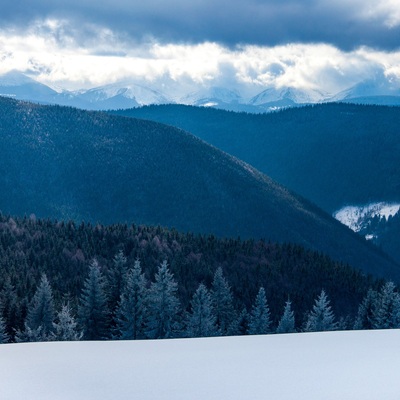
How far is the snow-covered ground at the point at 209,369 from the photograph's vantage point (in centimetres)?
1508

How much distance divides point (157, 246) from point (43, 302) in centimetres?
6264

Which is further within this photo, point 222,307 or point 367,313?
point 222,307

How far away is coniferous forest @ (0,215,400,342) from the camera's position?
61.0m

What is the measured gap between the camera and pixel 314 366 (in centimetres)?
1783

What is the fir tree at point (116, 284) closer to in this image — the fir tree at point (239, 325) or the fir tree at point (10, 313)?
the fir tree at point (10, 313)

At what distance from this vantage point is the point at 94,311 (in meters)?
63.5

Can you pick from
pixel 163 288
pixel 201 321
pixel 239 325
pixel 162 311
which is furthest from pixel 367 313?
pixel 162 311

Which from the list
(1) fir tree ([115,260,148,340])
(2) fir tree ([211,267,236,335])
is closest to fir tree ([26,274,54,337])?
(1) fir tree ([115,260,148,340])

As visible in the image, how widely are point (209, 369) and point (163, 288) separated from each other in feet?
144

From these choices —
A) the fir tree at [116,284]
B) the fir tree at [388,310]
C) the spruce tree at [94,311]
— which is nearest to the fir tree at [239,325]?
the fir tree at [116,284]

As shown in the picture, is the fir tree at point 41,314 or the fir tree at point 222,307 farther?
the fir tree at point 222,307

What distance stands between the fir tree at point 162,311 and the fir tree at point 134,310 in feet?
2.68

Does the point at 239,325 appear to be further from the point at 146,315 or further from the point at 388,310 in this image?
the point at 388,310

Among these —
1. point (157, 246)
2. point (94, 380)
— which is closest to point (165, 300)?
point (94, 380)
